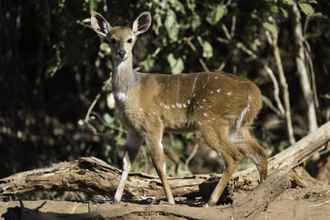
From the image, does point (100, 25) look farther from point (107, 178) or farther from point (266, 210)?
point (266, 210)

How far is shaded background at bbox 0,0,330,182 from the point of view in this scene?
370 inches

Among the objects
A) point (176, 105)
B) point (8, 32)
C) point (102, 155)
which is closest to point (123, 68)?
point (176, 105)

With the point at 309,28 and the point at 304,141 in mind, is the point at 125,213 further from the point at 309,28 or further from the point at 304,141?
the point at 309,28

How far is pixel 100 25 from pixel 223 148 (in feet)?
6.07

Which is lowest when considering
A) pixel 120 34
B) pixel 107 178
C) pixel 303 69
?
pixel 107 178

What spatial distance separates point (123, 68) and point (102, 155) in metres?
3.32

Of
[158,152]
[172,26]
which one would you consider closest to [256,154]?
[158,152]

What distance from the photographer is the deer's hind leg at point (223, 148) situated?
724 centimetres

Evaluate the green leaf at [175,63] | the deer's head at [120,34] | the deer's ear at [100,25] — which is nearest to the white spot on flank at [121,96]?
the deer's head at [120,34]

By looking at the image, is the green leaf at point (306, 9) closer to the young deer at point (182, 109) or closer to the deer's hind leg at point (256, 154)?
the young deer at point (182, 109)

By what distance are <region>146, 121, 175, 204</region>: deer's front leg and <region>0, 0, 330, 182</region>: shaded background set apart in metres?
1.78

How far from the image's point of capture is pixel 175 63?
975 centimetres

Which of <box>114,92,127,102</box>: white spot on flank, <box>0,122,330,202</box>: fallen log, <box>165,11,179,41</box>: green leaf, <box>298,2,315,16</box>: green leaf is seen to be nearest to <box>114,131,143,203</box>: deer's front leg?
<box>0,122,330,202</box>: fallen log

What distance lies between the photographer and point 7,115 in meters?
11.9
